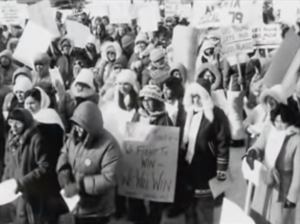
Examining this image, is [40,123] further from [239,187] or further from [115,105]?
[239,187]

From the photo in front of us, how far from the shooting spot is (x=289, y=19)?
62.2 inches

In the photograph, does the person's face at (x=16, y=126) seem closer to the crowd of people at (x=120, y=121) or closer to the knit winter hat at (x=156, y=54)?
the crowd of people at (x=120, y=121)

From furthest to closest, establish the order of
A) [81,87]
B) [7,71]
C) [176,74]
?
1. [7,71]
2. [81,87]
3. [176,74]

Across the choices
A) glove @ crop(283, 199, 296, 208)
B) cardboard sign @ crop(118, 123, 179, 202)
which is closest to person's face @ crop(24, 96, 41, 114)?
cardboard sign @ crop(118, 123, 179, 202)

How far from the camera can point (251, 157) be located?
5.34 feet

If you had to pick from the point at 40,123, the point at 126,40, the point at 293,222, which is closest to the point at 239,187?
the point at 293,222

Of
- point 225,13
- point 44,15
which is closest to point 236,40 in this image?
point 225,13

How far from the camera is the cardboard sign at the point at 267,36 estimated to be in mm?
1586

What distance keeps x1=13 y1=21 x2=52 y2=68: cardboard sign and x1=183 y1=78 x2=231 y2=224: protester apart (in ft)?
1.74

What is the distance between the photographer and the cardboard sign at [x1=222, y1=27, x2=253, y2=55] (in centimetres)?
161

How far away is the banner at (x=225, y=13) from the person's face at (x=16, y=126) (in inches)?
27.1

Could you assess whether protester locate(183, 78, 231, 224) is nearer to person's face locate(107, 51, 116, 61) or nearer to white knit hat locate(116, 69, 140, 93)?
white knit hat locate(116, 69, 140, 93)

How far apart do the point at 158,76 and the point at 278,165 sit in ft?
1.48

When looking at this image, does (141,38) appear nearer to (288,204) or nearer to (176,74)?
(176,74)
